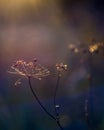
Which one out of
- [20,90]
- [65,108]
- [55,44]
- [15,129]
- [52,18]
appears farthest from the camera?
[52,18]

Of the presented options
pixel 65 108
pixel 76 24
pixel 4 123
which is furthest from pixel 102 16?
pixel 4 123

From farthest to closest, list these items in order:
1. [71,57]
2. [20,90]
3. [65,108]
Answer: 1. [71,57]
2. [20,90]
3. [65,108]

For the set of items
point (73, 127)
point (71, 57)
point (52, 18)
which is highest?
point (52, 18)

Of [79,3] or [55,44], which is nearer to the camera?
[55,44]

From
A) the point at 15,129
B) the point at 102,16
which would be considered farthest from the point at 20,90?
the point at 102,16

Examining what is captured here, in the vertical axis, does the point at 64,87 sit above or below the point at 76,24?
below

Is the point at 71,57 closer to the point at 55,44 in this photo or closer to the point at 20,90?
the point at 55,44
